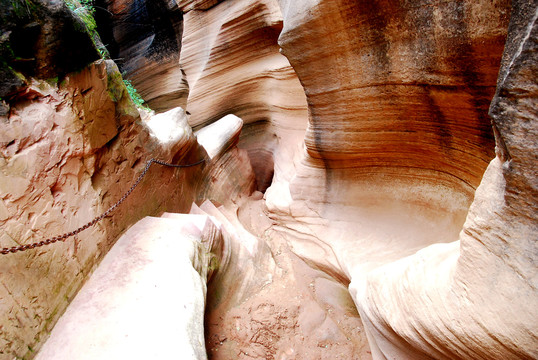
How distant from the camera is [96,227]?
2.86 meters

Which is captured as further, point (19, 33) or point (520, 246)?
point (19, 33)

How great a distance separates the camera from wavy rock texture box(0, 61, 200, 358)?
2.15 metres

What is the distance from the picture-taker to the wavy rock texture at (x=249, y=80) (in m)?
5.83

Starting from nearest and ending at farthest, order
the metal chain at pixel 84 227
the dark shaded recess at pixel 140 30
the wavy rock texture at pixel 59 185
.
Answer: the metal chain at pixel 84 227 → the wavy rock texture at pixel 59 185 → the dark shaded recess at pixel 140 30

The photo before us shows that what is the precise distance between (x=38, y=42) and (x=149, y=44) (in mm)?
7205

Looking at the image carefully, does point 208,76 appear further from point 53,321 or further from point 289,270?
point 53,321

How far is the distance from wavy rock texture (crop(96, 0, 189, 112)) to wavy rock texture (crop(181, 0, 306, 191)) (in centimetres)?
173

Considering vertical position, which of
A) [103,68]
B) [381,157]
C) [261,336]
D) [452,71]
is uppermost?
[452,71]

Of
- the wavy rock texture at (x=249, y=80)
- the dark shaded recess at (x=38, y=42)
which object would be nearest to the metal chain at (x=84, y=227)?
the dark shaded recess at (x=38, y=42)

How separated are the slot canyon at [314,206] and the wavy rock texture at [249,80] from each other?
1.92 meters

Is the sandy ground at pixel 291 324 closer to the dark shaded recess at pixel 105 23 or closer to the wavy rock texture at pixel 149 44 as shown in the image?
the wavy rock texture at pixel 149 44

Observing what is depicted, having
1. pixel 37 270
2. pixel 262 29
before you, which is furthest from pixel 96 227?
pixel 262 29

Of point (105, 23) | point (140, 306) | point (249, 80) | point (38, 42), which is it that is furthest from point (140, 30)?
point (140, 306)

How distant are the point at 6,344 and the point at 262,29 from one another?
560 cm
